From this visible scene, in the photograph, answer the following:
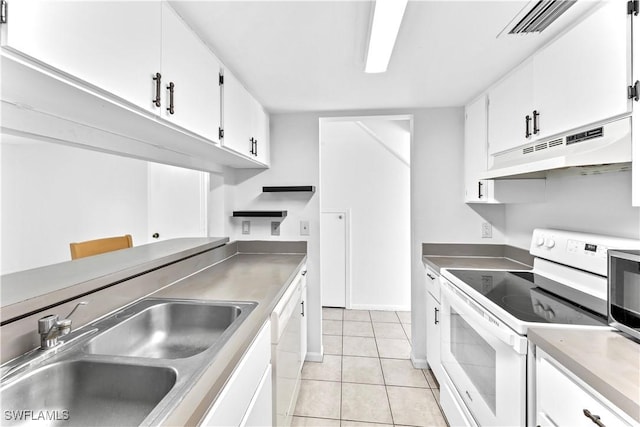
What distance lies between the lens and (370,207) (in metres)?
3.75

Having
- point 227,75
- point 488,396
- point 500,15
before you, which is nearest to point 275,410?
point 488,396

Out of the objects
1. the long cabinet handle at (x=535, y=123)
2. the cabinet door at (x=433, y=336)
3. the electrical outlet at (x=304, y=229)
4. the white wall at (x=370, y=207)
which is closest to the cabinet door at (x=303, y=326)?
the electrical outlet at (x=304, y=229)

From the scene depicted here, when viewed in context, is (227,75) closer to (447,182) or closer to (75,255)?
(75,255)

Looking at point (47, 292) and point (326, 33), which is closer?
point (47, 292)

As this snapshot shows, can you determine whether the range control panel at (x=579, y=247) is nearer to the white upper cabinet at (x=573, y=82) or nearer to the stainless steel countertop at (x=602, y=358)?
the stainless steel countertop at (x=602, y=358)

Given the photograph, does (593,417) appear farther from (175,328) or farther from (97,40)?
(97,40)

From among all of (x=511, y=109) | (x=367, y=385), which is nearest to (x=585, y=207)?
(x=511, y=109)

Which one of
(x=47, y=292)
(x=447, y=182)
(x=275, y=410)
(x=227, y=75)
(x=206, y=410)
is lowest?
(x=275, y=410)

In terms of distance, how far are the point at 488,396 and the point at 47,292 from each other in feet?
6.01

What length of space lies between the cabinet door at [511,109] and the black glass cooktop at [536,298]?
32.8 inches

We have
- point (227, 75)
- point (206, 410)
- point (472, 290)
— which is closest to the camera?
point (206, 410)

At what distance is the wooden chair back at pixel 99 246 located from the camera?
127cm

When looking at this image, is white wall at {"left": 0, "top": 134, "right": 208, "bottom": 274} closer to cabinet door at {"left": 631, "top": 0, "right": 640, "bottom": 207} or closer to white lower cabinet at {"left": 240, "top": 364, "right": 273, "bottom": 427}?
white lower cabinet at {"left": 240, "top": 364, "right": 273, "bottom": 427}

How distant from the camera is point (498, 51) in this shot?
161 centimetres
